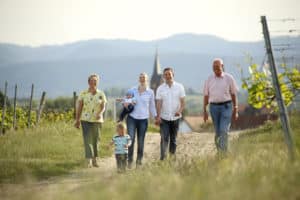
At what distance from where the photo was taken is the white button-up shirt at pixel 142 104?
11906mm

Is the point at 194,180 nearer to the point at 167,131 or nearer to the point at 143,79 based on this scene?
the point at 167,131

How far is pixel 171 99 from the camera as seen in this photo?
11.7 metres

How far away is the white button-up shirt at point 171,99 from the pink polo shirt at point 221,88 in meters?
0.71

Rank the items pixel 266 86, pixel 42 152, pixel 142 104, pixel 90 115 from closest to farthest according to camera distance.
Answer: pixel 142 104 < pixel 266 86 < pixel 90 115 < pixel 42 152

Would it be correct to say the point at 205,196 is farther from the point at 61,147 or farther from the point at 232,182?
the point at 61,147

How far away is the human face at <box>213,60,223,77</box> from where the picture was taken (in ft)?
35.9

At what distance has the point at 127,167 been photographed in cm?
1197

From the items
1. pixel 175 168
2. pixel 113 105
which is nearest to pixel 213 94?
pixel 175 168

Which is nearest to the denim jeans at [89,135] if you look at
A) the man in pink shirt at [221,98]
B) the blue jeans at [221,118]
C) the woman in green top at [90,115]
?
the woman in green top at [90,115]

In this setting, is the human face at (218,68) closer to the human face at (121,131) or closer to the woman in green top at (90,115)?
the human face at (121,131)

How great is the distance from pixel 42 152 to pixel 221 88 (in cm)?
534

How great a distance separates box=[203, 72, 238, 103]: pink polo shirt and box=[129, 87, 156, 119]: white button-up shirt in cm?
139

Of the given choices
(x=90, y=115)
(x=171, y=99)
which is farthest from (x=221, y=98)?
(x=90, y=115)

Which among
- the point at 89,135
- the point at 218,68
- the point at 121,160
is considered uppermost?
the point at 218,68
